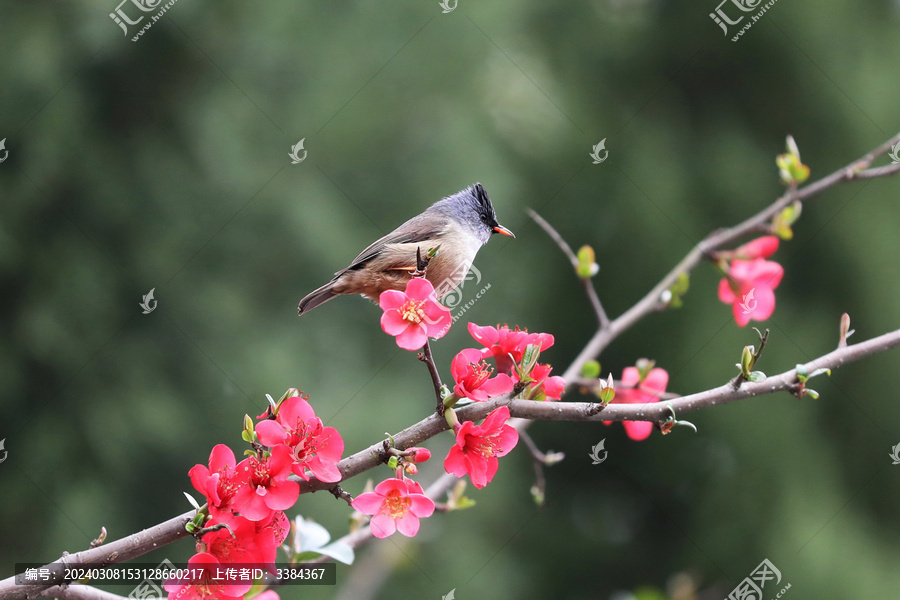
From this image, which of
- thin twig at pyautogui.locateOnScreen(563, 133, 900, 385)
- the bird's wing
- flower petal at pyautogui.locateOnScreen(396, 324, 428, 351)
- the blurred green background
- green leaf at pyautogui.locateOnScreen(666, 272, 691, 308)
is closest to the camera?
flower petal at pyautogui.locateOnScreen(396, 324, 428, 351)

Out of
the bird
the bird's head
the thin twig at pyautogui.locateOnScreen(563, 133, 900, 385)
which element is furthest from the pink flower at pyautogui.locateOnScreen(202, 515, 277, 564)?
the bird's head

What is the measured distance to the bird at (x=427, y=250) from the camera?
192 centimetres

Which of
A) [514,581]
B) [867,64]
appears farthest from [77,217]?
[867,64]

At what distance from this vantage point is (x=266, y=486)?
120cm

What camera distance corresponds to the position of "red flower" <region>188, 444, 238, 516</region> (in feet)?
3.98

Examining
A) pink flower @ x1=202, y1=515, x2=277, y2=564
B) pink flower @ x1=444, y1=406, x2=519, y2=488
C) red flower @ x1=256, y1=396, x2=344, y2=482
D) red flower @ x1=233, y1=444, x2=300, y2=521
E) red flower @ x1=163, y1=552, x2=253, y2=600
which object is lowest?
red flower @ x1=163, y1=552, x2=253, y2=600

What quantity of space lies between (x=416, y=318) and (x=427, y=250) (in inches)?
24.6

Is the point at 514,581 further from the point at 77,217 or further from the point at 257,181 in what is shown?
the point at 77,217

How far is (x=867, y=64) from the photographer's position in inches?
191

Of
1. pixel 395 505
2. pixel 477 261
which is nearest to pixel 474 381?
pixel 395 505

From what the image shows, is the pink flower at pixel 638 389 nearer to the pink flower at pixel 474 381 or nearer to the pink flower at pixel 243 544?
the pink flower at pixel 474 381

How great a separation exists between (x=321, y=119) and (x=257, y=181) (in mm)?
633

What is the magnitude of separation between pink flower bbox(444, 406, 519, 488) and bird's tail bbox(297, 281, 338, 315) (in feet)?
2.44

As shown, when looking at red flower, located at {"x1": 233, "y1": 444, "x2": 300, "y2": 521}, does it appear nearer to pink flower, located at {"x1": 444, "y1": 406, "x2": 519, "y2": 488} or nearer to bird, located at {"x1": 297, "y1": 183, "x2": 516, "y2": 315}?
pink flower, located at {"x1": 444, "y1": 406, "x2": 519, "y2": 488}
